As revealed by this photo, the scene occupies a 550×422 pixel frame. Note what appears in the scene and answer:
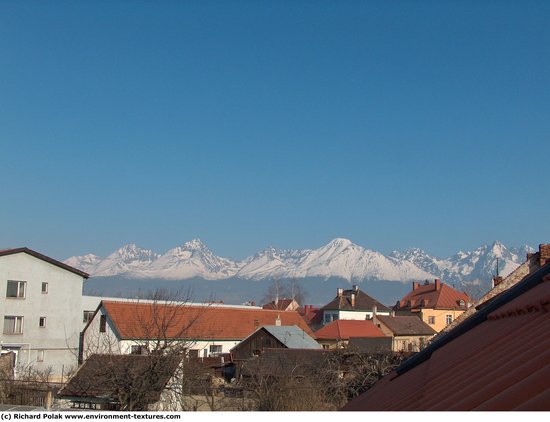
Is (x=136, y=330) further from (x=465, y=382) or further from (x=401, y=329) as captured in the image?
(x=465, y=382)

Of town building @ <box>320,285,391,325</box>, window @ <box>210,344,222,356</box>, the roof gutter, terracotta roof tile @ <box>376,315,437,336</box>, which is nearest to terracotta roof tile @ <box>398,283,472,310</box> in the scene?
town building @ <box>320,285,391,325</box>

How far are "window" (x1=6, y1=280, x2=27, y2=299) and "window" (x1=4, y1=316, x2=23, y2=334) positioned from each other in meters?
1.69

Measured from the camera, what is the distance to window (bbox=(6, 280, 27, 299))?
166 feet

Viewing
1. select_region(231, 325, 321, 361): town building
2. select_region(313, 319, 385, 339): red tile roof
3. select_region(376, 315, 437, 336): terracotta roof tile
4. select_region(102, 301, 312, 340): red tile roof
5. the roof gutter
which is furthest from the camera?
select_region(376, 315, 437, 336): terracotta roof tile

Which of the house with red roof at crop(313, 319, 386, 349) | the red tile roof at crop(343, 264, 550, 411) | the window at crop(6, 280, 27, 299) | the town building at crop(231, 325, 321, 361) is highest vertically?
the window at crop(6, 280, 27, 299)

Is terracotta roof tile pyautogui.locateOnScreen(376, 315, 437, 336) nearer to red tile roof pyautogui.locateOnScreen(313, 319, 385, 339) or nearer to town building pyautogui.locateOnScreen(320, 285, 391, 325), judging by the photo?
red tile roof pyautogui.locateOnScreen(313, 319, 385, 339)

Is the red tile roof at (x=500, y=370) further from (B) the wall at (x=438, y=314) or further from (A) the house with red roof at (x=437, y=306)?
(B) the wall at (x=438, y=314)

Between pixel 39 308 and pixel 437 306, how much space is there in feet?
223

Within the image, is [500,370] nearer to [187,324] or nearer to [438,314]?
[187,324]

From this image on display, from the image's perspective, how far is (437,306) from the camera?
10400 centimetres

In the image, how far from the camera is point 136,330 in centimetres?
4928

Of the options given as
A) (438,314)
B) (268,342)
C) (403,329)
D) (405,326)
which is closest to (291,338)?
(268,342)

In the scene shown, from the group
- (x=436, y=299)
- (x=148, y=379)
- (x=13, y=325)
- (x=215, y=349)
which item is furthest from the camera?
(x=436, y=299)
